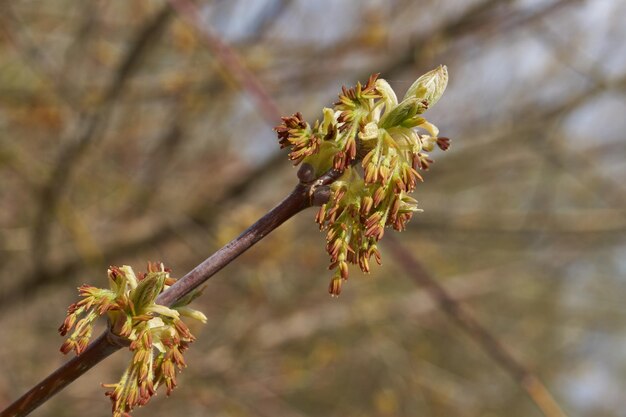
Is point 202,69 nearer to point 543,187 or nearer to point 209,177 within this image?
point 209,177

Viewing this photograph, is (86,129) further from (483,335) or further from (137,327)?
(137,327)

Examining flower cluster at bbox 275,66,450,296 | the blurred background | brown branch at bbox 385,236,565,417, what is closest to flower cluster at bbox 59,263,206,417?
flower cluster at bbox 275,66,450,296

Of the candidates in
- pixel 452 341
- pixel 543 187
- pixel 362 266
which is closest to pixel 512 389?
pixel 452 341

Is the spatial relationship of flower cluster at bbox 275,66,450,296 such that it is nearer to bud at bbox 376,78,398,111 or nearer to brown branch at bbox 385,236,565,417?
bud at bbox 376,78,398,111

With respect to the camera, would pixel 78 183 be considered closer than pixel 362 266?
No

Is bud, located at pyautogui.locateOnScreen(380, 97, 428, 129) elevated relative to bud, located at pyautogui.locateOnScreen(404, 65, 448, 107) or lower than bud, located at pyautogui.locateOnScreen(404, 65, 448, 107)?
lower

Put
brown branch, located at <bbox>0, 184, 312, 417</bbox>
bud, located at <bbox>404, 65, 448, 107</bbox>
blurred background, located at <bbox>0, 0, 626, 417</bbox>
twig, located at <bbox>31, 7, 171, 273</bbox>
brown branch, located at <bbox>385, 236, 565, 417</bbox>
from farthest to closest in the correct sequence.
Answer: blurred background, located at <bbox>0, 0, 626, 417</bbox>, twig, located at <bbox>31, 7, 171, 273</bbox>, brown branch, located at <bbox>385, 236, 565, 417</bbox>, bud, located at <bbox>404, 65, 448, 107</bbox>, brown branch, located at <bbox>0, 184, 312, 417</bbox>

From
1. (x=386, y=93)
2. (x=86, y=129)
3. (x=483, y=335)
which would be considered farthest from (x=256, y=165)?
(x=386, y=93)

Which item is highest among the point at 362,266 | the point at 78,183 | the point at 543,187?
the point at 78,183
